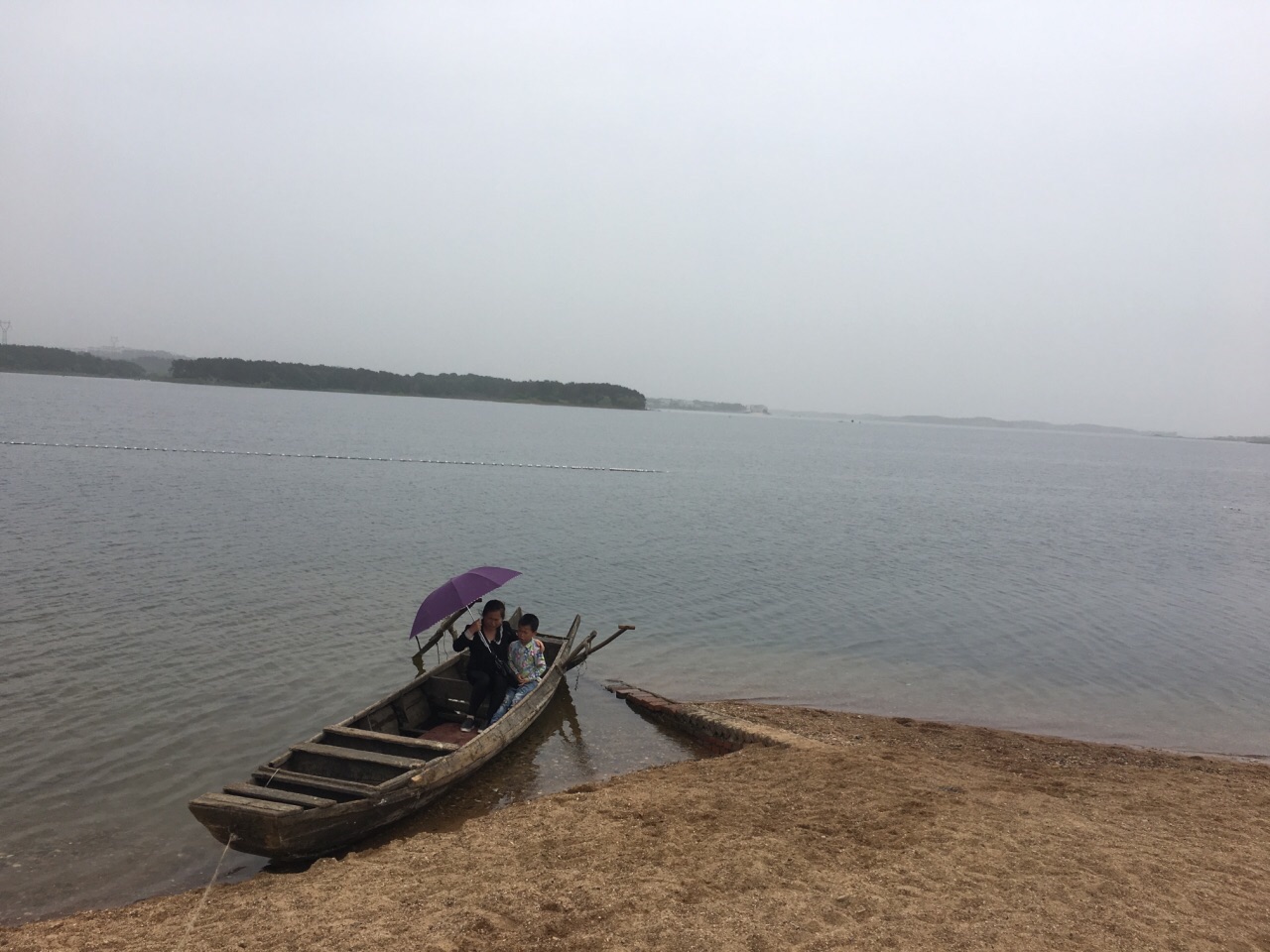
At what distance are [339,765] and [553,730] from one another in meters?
3.89

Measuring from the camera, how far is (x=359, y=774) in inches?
331

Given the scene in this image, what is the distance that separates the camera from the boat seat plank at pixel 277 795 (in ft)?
24.3

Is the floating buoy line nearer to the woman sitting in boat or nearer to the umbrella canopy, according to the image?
the woman sitting in boat

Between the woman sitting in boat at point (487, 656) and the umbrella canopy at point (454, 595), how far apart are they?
35 cm

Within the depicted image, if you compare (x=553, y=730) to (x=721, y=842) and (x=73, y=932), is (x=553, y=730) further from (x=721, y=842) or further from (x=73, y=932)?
(x=73, y=932)

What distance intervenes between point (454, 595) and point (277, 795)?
3.35 m

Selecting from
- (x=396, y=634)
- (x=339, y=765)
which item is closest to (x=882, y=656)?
(x=396, y=634)

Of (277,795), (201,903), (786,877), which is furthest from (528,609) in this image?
(786,877)

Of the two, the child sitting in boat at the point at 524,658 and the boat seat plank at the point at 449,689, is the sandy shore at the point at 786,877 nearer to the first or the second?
the child sitting in boat at the point at 524,658

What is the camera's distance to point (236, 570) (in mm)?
19656

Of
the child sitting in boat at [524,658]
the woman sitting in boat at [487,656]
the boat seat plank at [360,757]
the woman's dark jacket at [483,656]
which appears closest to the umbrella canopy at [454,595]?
the woman sitting in boat at [487,656]

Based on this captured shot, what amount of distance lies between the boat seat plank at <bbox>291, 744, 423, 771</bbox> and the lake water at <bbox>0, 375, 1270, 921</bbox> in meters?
1.11

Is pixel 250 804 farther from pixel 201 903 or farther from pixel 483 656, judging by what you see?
pixel 483 656

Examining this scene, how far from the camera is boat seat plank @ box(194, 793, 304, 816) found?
23.1 feet
